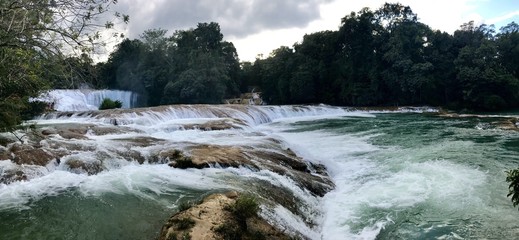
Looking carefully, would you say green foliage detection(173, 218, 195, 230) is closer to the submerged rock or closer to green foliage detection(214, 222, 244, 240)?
green foliage detection(214, 222, 244, 240)

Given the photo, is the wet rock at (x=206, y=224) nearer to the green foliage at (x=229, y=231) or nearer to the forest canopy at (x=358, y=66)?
the green foliage at (x=229, y=231)

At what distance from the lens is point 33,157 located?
7695 mm

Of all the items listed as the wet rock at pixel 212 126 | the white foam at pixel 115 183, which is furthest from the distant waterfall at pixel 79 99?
the white foam at pixel 115 183

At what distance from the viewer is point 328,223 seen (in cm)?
631

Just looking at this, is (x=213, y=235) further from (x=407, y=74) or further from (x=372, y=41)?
(x=372, y=41)

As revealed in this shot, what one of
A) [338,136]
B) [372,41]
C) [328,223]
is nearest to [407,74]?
[372,41]

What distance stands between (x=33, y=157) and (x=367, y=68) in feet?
115

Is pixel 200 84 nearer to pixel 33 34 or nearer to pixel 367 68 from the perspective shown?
pixel 367 68

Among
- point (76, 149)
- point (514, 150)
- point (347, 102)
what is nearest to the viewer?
point (76, 149)

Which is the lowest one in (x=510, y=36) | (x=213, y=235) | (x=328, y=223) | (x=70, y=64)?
(x=328, y=223)

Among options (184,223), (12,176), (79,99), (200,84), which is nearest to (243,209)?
(184,223)

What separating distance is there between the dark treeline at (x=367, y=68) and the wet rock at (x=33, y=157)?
74.3 ft

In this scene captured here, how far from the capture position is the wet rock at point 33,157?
7508 mm

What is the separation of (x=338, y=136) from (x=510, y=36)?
98.9 ft
